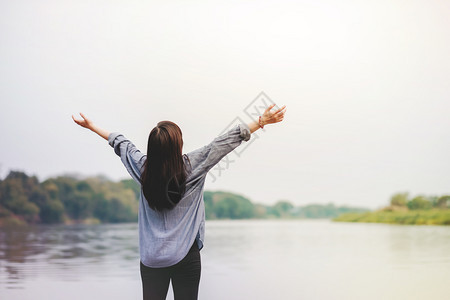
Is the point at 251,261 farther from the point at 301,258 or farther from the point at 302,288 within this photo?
the point at 302,288

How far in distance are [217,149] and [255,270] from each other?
10.4 feet

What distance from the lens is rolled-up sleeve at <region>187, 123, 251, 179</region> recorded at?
131 centimetres

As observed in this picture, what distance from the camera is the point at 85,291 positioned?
3330 millimetres

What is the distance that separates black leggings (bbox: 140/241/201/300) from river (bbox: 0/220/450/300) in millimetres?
1896

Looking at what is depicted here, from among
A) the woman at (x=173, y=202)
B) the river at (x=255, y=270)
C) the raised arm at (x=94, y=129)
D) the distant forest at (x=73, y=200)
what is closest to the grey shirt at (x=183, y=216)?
the woman at (x=173, y=202)

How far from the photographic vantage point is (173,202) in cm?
131

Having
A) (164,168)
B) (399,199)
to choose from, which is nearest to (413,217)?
(399,199)

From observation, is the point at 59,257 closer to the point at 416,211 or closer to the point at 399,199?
the point at 399,199

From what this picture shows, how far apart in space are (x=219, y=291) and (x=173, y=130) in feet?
7.58

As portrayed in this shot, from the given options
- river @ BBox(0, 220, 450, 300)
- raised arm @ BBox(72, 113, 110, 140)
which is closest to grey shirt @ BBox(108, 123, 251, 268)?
raised arm @ BBox(72, 113, 110, 140)

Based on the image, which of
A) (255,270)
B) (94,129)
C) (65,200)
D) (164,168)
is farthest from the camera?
(65,200)

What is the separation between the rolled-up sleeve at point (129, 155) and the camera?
1.36 meters

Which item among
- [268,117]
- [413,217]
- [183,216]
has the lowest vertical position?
[413,217]

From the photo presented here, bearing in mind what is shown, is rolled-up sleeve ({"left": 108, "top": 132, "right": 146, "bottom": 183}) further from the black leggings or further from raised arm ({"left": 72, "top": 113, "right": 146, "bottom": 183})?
the black leggings
